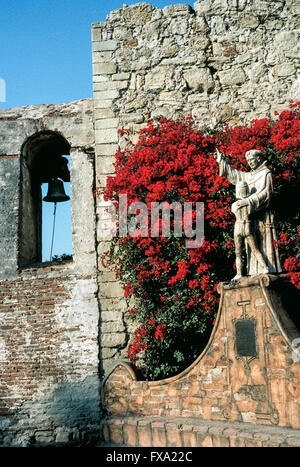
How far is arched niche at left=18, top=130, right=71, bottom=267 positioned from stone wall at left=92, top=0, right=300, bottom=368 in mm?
1170

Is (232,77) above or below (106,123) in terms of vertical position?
above

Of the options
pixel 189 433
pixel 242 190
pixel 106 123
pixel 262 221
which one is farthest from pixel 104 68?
pixel 189 433

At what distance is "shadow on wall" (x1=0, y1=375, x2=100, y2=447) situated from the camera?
6.47 meters

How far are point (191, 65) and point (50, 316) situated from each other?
14.3ft

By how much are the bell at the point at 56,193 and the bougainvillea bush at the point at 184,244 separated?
1.72 meters

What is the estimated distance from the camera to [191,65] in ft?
24.2

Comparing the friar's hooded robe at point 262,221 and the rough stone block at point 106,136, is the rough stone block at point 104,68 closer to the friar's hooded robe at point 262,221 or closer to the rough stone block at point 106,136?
the rough stone block at point 106,136

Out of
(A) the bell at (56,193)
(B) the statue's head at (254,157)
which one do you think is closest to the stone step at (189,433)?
(B) the statue's head at (254,157)

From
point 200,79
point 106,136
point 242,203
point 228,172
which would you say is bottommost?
point 242,203

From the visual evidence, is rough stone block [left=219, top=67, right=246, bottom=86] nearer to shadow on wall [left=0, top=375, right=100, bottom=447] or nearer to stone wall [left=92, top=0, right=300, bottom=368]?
stone wall [left=92, top=0, right=300, bottom=368]

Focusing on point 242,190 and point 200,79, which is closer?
point 242,190

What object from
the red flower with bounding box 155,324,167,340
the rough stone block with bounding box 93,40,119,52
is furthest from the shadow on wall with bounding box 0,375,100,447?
the rough stone block with bounding box 93,40,119,52

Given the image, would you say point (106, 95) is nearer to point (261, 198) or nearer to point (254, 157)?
point (254, 157)

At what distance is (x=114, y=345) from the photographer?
6598 mm
